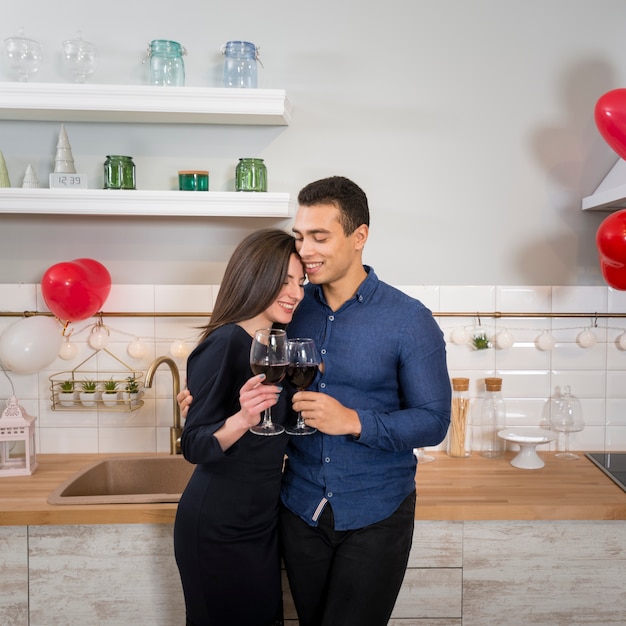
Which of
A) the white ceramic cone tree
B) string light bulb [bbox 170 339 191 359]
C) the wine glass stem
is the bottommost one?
the wine glass stem

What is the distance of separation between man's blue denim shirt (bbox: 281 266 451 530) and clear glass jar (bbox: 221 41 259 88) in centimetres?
101

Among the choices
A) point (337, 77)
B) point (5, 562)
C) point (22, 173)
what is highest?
point (337, 77)

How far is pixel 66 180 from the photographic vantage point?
2.43 metres

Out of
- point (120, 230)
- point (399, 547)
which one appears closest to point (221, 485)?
point (399, 547)

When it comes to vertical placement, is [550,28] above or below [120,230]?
above

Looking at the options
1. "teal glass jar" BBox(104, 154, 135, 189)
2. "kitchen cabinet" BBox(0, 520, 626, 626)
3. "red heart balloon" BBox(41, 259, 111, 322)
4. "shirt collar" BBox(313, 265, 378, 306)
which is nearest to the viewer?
"shirt collar" BBox(313, 265, 378, 306)

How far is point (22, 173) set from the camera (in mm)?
2557

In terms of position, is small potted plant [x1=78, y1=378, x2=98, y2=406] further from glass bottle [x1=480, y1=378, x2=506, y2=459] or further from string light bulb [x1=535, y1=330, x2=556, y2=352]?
string light bulb [x1=535, y1=330, x2=556, y2=352]

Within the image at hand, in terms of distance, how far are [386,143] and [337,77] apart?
0.93ft

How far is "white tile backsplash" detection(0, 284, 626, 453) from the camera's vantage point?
2.60 meters

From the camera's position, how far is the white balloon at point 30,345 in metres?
2.31

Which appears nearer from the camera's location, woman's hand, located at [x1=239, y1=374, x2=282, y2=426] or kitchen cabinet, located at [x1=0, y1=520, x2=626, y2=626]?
woman's hand, located at [x1=239, y1=374, x2=282, y2=426]

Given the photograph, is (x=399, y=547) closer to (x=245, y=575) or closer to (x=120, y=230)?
(x=245, y=575)

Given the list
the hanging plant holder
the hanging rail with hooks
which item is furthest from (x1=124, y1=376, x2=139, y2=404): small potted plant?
the hanging rail with hooks
